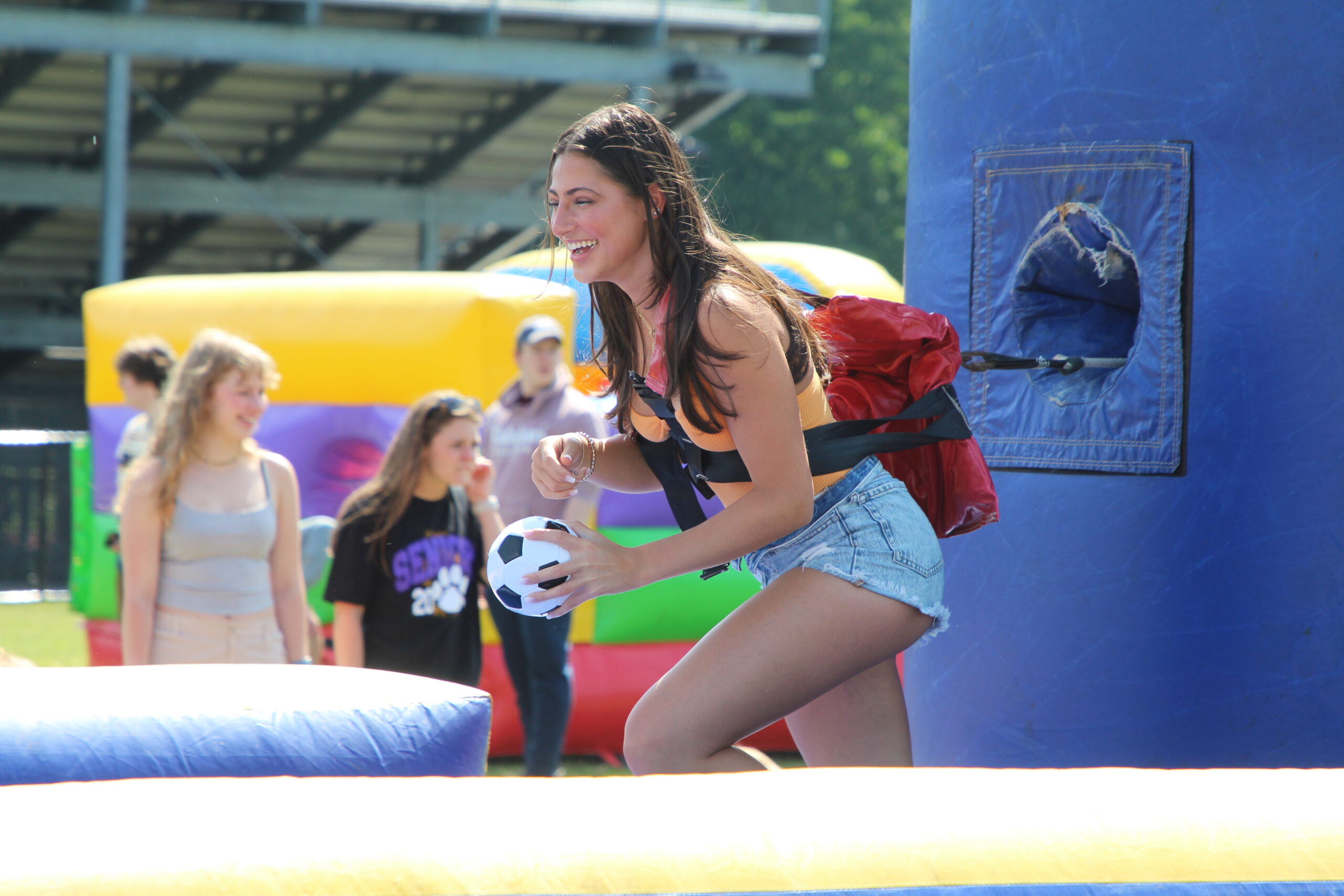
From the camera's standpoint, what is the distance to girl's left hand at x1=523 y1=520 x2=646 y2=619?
7.35 ft

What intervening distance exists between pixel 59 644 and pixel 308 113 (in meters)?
10.8

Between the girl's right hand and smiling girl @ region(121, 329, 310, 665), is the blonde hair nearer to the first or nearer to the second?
smiling girl @ region(121, 329, 310, 665)

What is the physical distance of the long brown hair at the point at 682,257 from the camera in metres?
2.30

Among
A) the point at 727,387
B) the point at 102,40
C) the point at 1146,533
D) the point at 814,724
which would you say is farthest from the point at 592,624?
the point at 102,40

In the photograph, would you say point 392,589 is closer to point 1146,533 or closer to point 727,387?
point 1146,533

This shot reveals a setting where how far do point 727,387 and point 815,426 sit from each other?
0.30 m

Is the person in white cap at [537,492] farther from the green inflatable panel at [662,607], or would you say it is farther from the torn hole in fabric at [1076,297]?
the torn hole in fabric at [1076,297]

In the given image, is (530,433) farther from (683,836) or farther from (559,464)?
(683,836)

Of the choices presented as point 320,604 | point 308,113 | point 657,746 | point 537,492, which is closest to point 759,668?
point 657,746

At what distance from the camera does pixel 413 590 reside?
499 cm

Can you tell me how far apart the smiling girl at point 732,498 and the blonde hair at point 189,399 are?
2425mm

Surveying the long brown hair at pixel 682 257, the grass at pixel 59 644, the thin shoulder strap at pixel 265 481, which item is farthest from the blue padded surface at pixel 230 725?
the grass at pixel 59 644

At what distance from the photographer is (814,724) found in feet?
8.86

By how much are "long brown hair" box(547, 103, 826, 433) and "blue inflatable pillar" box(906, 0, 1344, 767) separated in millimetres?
1234
